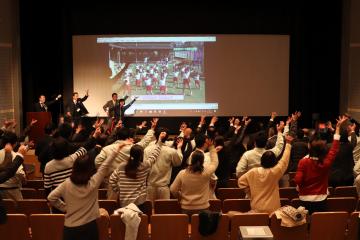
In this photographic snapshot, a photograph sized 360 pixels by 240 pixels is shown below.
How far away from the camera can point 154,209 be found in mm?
5488

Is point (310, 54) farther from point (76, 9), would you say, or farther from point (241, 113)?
point (76, 9)

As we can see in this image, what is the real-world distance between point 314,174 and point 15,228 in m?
3.09

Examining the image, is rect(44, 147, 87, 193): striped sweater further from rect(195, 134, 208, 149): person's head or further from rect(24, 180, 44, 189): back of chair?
rect(24, 180, 44, 189): back of chair

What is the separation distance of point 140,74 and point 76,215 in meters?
10.1

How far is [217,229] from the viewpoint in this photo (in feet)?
15.8

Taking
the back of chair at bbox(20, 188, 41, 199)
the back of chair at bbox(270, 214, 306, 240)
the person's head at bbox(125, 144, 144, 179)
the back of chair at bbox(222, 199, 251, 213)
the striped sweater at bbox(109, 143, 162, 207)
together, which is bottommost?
the back of chair at bbox(270, 214, 306, 240)

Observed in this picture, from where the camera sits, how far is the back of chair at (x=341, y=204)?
539cm

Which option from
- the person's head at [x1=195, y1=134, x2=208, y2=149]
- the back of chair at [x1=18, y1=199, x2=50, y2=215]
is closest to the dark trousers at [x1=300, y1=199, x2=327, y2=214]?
the person's head at [x1=195, y1=134, x2=208, y2=149]

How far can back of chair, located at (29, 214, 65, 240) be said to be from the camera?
477cm

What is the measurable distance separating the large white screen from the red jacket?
29.8 feet

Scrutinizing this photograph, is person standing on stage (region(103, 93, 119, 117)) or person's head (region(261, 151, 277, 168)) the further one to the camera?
person standing on stage (region(103, 93, 119, 117))

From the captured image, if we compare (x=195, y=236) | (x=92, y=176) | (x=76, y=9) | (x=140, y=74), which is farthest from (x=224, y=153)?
(x=76, y=9)

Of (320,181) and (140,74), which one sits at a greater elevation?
(140,74)

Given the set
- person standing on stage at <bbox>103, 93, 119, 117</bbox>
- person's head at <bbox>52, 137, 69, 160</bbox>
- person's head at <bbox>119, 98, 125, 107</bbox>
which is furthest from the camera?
person standing on stage at <bbox>103, 93, 119, 117</bbox>
